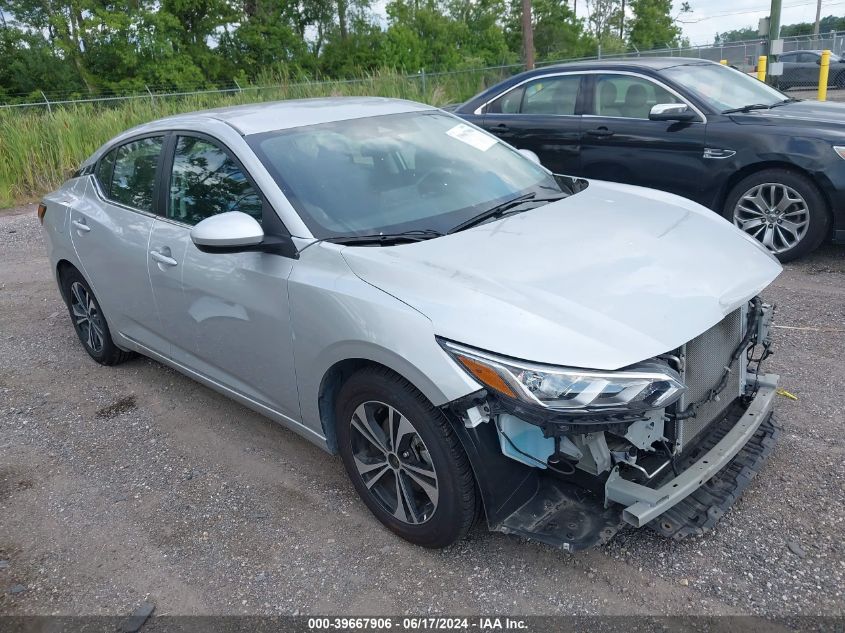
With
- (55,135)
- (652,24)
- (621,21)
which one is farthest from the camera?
(621,21)

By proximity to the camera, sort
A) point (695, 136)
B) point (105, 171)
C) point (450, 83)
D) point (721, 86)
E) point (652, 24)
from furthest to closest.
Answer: point (652, 24) < point (450, 83) < point (721, 86) < point (695, 136) < point (105, 171)

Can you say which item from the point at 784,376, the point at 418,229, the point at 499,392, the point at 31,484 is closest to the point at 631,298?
the point at 499,392

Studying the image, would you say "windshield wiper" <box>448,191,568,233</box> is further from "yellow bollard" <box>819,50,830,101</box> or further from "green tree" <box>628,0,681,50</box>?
"green tree" <box>628,0,681,50</box>

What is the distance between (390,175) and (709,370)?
1.66 m

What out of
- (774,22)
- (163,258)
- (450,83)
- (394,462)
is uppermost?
(774,22)

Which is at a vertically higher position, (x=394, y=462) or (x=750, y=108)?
(x=750, y=108)

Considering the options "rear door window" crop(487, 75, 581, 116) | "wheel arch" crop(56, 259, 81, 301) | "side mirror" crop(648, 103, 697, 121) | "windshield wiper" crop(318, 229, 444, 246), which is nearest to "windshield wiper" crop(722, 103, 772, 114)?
"side mirror" crop(648, 103, 697, 121)

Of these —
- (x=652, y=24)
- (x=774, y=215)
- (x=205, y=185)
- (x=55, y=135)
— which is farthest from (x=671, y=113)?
(x=652, y=24)

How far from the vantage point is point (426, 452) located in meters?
2.67

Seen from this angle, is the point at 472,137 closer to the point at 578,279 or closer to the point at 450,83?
the point at 578,279

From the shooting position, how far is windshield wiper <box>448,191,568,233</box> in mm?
3172

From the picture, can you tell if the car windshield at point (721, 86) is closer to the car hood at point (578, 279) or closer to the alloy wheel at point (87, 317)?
the car hood at point (578, 279)

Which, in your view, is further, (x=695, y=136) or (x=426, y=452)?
(x=695, y=136)

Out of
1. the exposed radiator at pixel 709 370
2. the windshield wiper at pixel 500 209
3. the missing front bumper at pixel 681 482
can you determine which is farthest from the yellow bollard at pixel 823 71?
the missing front bumper at pixel 681 482
